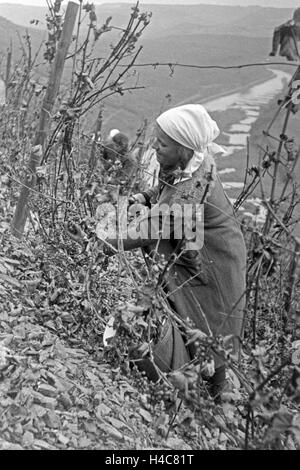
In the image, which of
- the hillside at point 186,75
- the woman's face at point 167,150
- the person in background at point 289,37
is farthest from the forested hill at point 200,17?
Answer: the person in background at point 289,37

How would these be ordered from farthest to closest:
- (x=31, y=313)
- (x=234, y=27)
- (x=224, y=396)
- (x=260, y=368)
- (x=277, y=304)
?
(x=234, y=27) → (x=277, y=304) → (x=31, y=313) → (x=224, y=396) → (x=260, y=368)

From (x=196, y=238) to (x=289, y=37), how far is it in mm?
1442

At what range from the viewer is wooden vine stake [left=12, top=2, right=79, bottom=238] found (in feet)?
12.8

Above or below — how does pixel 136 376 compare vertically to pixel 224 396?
below

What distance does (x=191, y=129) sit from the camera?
3.14 meters

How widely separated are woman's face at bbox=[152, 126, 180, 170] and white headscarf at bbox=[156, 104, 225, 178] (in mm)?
34

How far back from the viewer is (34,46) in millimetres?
20078

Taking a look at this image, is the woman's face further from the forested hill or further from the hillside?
the forested hill

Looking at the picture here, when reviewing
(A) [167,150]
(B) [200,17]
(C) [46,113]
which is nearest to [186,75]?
(C) [46,113]

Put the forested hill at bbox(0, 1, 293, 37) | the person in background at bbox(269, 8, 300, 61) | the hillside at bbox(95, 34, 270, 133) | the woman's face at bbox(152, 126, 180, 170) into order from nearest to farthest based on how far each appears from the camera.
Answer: the person in background at bbox(269, 8, 300, 61) → the woman's face at bbox(152, 126, 180, 170) → the hillside at bbox(95, 34, 270, 133) → the forested hill at bbox(0, 1, 293, 37)

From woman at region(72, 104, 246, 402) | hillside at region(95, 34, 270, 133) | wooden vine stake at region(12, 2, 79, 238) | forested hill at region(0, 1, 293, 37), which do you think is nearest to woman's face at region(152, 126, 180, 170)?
woman at region(72, 104, 246, 402)
